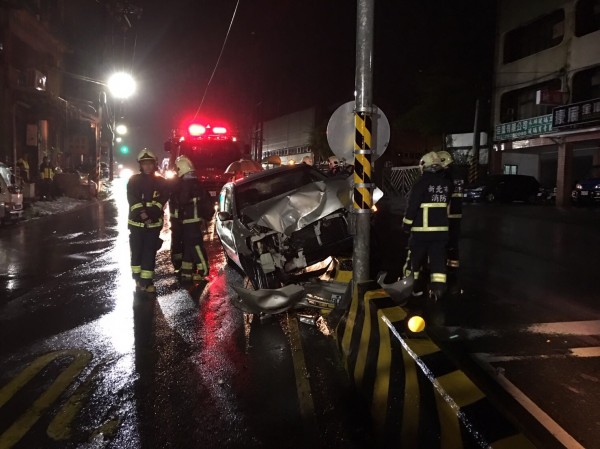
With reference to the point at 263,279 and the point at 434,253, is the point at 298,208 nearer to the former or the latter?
the point at 263,279

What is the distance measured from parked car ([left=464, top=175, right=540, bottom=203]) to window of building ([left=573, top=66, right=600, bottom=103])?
176 inches

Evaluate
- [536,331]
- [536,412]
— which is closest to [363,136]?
[536,331]

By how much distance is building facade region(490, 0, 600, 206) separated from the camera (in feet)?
74.8

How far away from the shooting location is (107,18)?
2659 cm

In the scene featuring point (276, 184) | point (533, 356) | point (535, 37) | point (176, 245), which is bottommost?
point (533, 356)

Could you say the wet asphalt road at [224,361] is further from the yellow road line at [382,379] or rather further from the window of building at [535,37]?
the window of building at [535,37]

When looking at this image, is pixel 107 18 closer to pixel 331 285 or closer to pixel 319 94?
pixel 319 94

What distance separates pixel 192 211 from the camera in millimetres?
7801

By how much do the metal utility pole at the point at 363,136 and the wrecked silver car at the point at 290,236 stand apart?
3.23 feet

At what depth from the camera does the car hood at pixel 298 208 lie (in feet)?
19.8

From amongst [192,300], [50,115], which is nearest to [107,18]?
Answer: [50,115]

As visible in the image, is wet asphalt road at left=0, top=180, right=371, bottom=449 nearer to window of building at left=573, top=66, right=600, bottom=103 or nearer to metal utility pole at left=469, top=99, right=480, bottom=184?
window of building at left=573, top=66, right=600, bottom=103

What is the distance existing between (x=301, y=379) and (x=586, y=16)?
25836 mm

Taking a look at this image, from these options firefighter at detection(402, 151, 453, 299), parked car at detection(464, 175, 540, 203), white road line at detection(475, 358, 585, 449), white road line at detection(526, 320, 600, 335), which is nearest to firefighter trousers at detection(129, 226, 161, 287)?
firefighter at detection(402, 151, 453, 299)
